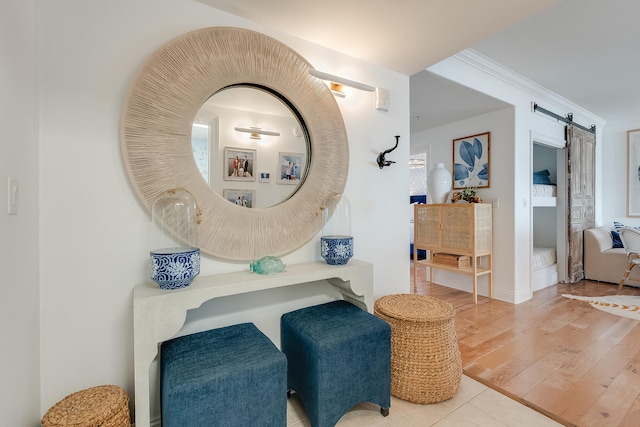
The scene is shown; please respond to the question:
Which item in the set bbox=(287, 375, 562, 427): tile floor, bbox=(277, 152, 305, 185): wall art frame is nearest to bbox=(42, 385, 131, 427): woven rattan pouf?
bbox=(287, 375, 562, 427): tile floor

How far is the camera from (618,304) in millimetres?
3285

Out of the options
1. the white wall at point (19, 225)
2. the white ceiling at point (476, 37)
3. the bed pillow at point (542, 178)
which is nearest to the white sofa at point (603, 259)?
the bed pillow at point (542, 178)

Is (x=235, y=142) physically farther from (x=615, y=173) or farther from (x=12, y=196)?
(x=615, y=173)

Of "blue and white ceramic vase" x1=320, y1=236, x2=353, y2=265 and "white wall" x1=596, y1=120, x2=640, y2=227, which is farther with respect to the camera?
"white wall" x1=596, y1=120, x2=640, y2=227

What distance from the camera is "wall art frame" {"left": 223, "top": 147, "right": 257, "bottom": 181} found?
153 centimetres

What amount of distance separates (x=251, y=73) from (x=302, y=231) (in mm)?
913

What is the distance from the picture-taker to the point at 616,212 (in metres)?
4.93

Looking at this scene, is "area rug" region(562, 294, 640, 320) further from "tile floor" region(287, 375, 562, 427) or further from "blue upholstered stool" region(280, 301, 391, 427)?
"blue upholstered stool" region(280, 301, 391, 427)

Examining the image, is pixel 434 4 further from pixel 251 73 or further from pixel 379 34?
pixel 251 73

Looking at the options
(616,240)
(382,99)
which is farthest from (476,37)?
(616,240)

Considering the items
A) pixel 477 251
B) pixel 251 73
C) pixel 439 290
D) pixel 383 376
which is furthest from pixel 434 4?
pixel 439 290

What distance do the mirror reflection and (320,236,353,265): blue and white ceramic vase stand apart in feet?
1.23

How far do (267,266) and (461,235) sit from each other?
274 centimetres

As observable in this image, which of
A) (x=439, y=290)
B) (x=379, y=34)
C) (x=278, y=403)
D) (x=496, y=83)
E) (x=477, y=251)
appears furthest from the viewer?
(x=439, y=290)
